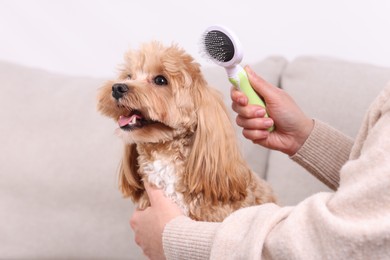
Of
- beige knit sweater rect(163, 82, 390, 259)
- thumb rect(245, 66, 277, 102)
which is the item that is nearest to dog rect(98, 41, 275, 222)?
thumb rect(245, 66, 277, 102)

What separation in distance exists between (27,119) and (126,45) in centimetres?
→ 49

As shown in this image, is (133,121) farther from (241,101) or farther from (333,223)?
(333,223)

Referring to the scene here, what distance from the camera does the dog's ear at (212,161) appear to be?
3.34ft

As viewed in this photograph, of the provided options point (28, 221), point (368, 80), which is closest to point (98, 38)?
point (28, 221)

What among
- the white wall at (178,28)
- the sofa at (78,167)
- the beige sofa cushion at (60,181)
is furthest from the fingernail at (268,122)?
the white wall at (178,28)

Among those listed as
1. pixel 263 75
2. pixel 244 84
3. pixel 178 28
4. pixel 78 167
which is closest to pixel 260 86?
pixel 244 84

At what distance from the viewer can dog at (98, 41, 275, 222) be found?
1017 millimetres

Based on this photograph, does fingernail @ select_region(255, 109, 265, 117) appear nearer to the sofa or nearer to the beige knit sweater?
the beige knit sweater

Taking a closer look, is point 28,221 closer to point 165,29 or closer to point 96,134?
point 96,134

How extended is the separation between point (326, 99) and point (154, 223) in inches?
28.0

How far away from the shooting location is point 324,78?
144cm

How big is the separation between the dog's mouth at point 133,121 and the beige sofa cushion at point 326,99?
1.72 feet

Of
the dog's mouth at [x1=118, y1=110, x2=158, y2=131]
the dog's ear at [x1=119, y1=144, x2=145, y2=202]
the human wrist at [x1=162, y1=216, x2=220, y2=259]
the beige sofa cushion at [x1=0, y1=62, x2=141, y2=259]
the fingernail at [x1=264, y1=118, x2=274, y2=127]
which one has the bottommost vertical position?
the beige sofa cushion at [x1=0, y1=62, x2=141, y2=259]

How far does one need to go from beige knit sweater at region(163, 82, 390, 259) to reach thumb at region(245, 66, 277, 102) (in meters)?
0.28
